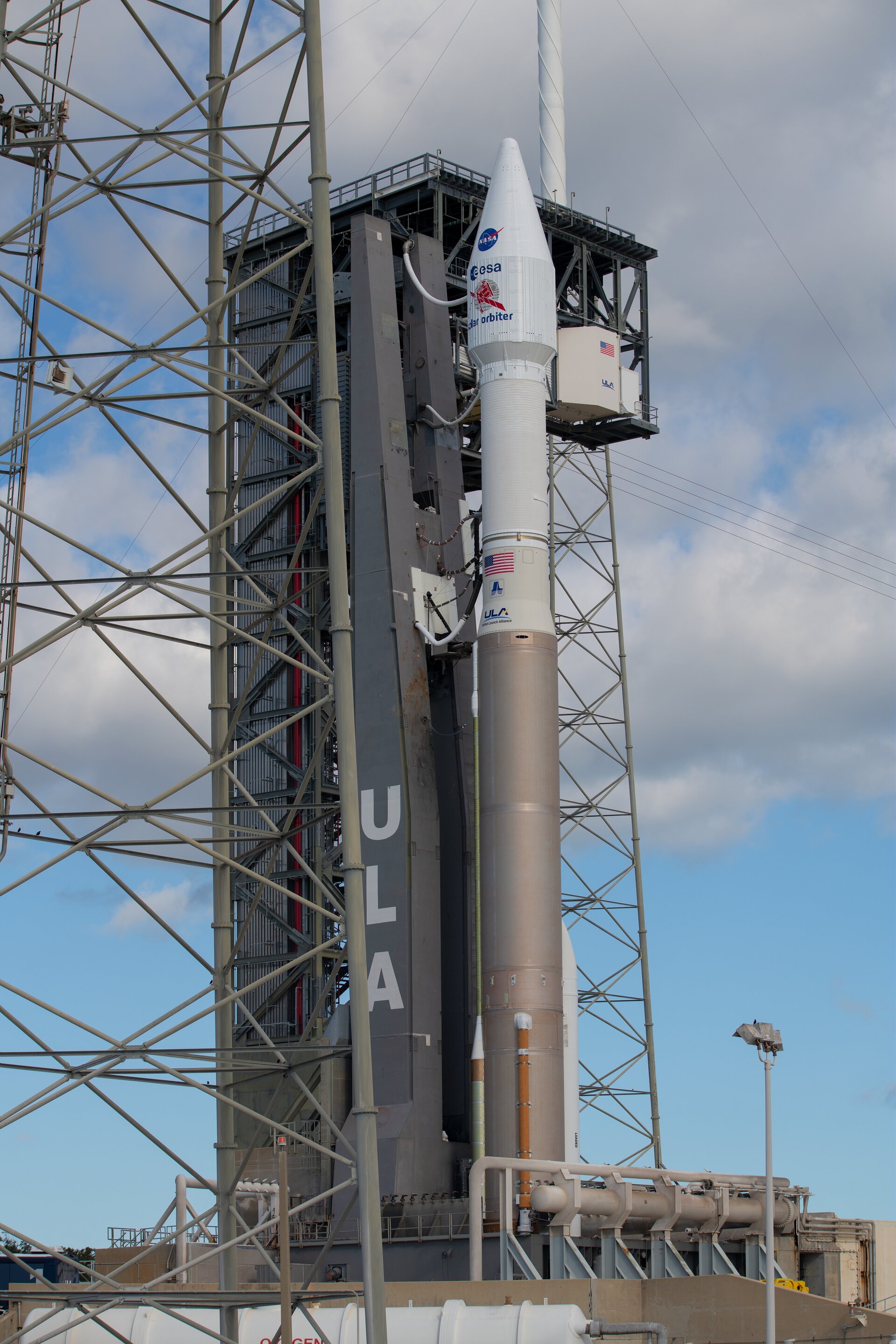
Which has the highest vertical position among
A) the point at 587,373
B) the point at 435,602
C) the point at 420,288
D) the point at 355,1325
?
the point at 420,288

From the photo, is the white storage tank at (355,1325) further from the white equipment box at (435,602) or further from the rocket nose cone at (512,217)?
the rocket nose cone at (512,217)

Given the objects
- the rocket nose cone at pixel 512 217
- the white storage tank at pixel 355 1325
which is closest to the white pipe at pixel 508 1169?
the white storage tank at pixel 355 1325

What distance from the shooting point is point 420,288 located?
138 feet

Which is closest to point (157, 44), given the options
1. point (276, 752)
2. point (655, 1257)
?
point (655, 1257)

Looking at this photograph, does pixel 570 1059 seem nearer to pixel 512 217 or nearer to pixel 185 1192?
pixel 185 1192

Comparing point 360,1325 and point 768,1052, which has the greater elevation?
point 768,1052

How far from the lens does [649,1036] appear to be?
46.5m

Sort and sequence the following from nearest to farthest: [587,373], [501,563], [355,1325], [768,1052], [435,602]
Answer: [768,1052] < [355,1325] < [501,563] < [435,602] < [587,373]

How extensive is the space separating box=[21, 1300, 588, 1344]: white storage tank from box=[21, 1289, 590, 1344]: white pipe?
0.01 m

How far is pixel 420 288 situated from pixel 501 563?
871 centimetres

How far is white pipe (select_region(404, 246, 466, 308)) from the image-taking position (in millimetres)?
42000

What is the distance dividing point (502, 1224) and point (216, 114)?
2009cm

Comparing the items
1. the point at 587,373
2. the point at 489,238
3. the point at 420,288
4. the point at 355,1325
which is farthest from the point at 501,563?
the point at 355,1325

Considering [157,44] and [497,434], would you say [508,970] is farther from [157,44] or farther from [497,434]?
[157,44]
